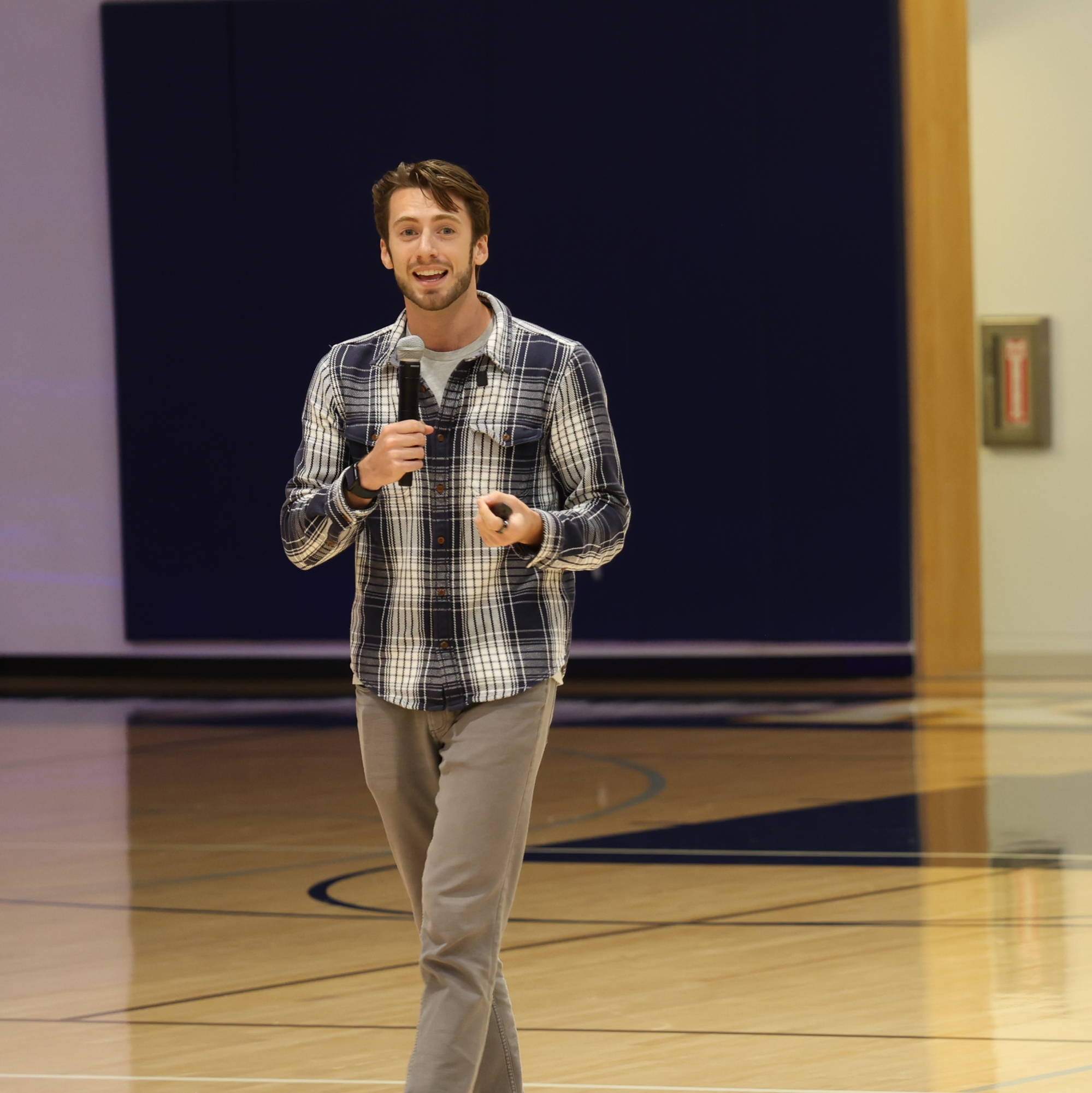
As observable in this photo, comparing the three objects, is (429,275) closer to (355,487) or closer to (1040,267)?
(355,487)

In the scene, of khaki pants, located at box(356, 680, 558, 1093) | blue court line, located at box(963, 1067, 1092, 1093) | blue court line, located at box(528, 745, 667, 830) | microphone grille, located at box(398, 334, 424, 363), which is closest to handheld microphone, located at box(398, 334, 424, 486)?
microphone grille, located at box(398, 334, 424, 363)

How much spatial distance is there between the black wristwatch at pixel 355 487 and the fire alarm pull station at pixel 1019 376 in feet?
28.4

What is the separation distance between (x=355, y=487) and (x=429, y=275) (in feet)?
1.05

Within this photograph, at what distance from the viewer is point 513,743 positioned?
287 centimetres

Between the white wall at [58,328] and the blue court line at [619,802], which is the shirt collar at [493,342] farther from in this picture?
the white wall at [58,328]

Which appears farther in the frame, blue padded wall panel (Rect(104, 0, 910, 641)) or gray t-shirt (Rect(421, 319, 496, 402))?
blue padded wall panel (Rect(104, 0, 910, 641))

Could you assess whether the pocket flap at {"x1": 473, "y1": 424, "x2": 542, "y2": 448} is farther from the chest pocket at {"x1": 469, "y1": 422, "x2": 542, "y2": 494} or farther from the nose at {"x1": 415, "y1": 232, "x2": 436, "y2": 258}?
the nose at {"x1": 415, "y1": 232, "x2": 436, "y2": 258}

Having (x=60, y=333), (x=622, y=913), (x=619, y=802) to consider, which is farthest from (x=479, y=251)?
(x=60, y=333)

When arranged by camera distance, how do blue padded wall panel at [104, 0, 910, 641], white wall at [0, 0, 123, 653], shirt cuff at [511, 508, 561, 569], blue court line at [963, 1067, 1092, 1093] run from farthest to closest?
white wall at [0, 0, 123, 653], blue padded wall panel at [104, 0, 910, 641], blue court line at [963, 1067, 1092, 1093], shirt cuff at [511, 508, 561, 569]

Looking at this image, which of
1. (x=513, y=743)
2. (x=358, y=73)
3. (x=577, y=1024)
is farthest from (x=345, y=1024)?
(x=358, y=73)

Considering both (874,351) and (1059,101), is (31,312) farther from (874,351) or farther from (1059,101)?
(1059,101)

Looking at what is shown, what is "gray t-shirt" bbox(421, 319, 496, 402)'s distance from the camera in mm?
2949

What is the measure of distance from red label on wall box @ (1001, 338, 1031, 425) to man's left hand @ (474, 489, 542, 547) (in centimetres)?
867

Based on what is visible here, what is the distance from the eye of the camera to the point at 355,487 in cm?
280
